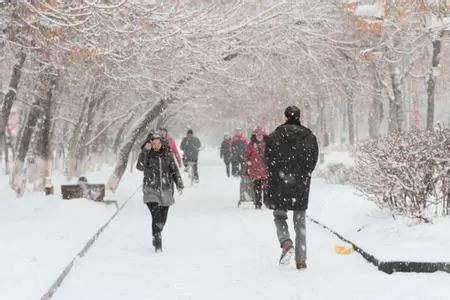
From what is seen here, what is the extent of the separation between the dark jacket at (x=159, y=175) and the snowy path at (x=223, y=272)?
0.87 m

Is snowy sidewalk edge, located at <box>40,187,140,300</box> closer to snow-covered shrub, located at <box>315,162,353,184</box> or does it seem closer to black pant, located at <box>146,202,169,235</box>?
black pant, located at <box>146,202,169,235</box>

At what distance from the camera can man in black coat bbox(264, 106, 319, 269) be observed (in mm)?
9695

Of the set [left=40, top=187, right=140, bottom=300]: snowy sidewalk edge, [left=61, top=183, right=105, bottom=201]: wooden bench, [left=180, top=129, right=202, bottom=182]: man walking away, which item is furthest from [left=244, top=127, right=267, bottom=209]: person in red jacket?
[left=180, top=129, right=202, bottom=182]: man walking away

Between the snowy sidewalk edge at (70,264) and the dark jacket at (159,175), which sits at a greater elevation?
the dark jacket at (159,175)

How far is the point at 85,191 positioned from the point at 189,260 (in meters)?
8.69

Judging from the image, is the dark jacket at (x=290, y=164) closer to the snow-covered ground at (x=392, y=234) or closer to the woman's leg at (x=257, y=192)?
the snow-covered ground at (x=392, y=234)

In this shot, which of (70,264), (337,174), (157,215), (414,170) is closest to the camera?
(70,264)

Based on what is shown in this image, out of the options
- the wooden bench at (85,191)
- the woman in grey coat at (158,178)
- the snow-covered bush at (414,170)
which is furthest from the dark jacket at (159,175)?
the wooden bench at (85,191)

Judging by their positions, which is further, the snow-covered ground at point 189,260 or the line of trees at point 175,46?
the line of trees at point 175,46

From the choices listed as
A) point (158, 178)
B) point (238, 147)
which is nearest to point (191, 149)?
point (238, 147)

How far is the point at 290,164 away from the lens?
990 centimetres

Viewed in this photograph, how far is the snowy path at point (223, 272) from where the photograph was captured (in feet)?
26.5

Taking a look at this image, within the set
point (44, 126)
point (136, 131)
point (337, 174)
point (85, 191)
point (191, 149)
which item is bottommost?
point (337, 174)

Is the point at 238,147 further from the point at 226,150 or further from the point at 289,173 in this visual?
the point at 289,173
